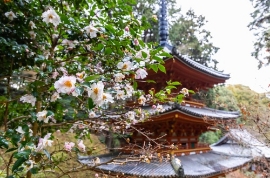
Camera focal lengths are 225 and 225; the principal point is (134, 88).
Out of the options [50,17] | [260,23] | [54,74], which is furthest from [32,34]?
[260,23]

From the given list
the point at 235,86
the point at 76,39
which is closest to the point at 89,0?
the point at 76,39

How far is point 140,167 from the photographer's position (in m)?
4.84

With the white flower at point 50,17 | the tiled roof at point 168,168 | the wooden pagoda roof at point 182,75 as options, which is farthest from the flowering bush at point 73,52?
the wooden pagoda roof at point 182,75

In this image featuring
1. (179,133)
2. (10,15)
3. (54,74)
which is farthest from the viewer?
(179,133)

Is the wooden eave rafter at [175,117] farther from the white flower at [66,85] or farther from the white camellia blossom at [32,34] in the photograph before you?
the white flower at [66,85]

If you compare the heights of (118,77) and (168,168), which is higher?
(118,77)

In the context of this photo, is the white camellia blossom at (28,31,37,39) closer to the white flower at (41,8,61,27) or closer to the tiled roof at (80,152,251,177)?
the white flower at (41,8,61,27)

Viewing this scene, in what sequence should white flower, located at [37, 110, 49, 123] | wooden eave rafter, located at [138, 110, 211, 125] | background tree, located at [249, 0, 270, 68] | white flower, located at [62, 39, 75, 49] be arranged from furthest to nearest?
1. background tree, located at [249, 0, 270, 68]
2. wooden eave rafter, located at [138, 110, 211, 125]
3. white flower, located at [62, 39, 75, 49]
4. white flower, located at [37, 110, 49, 123]

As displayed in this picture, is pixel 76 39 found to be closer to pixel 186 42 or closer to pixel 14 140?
pixel 14 140

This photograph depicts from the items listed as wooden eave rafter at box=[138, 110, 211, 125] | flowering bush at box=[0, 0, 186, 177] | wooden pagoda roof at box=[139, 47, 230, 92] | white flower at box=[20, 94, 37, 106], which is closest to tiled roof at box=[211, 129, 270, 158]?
wooden eave rafter at box=[138, 110, 211, 125]

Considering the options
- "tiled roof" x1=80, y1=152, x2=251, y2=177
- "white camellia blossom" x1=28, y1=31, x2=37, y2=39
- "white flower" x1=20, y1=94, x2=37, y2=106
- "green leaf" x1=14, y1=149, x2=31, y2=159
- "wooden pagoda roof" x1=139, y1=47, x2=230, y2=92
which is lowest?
"tiled roof" x1=80, y1=152, x2=251, y2=177

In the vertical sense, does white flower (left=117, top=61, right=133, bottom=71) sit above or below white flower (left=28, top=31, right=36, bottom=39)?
below

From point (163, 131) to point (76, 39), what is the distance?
411cm

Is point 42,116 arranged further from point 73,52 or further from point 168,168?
point 168,168
